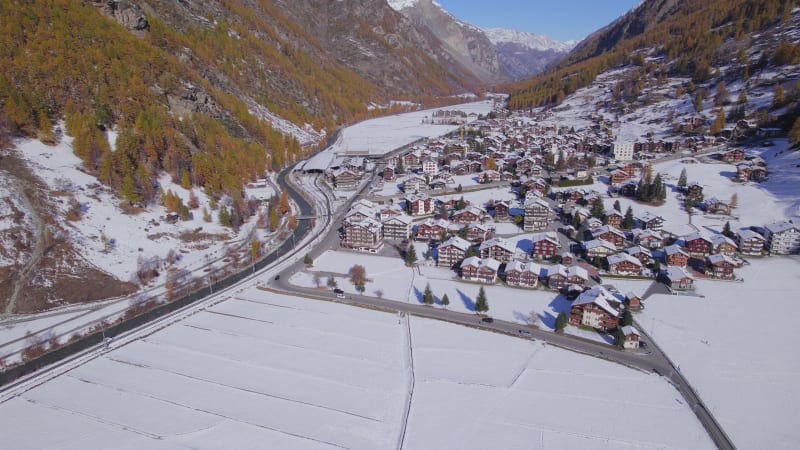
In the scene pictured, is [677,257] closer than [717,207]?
Yes

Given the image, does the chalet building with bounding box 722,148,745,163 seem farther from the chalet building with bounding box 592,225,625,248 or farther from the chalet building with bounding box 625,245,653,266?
the chalet building with bounding box 625,245,653,266

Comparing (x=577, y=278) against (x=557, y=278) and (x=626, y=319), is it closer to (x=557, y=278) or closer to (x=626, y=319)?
(x=557, y=278)

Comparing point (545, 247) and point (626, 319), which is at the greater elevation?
point (545, 247)

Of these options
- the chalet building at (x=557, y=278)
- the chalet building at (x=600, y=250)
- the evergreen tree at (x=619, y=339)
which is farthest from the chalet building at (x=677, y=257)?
the evergreen tree at (x=619, y=339)

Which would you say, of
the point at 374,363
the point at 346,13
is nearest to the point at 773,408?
the point at 374,363

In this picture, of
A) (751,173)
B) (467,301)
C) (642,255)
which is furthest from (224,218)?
(751,173)

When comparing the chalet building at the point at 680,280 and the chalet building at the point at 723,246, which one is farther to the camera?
the chalet building at the point at 723,246

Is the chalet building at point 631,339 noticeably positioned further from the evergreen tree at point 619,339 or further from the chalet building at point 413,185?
the chalet building at point 413,185
